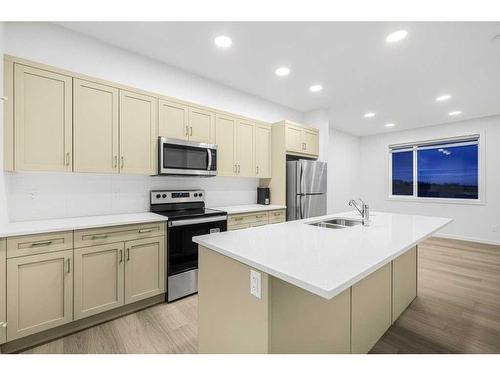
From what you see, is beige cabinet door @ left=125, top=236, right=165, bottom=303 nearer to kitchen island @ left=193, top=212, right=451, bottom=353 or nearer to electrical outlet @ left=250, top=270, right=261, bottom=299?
kitchen island @ left=193, top=212, right=451, bottom=353

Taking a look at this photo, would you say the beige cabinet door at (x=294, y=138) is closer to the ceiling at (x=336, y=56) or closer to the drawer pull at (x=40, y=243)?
the ceiling at (x=336, y=56)

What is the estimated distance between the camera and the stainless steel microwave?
8.43ft

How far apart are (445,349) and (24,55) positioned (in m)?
4.19

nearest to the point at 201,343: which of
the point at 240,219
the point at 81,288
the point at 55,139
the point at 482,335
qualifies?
the point at 81,288

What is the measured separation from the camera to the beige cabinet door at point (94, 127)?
6.97 ft

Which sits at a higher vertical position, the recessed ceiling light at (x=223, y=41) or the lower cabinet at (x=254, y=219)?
the recessed ceiling light at (x=223, y=41)

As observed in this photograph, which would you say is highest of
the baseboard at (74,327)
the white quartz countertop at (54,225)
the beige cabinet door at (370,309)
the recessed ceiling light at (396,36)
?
the recessed ceiling light at (396,36)

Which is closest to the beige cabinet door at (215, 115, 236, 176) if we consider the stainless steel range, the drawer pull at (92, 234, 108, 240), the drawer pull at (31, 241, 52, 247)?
the stainless steel range

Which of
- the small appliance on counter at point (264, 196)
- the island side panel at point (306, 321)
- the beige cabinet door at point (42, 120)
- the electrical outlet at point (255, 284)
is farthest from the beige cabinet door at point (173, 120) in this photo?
the island side panel at point (306, 321)

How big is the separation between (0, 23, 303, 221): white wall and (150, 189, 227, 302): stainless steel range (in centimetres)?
18

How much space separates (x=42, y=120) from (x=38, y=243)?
101cm

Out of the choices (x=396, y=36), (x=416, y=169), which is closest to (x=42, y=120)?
(x=396, y=36)

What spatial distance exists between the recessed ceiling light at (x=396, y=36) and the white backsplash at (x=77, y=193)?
8.53 ft
